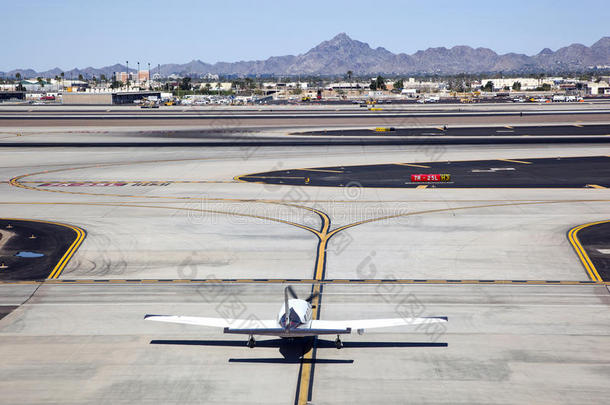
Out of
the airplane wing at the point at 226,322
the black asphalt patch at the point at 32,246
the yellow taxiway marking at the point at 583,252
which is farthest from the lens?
the black asphalt patch at the point at 32,246

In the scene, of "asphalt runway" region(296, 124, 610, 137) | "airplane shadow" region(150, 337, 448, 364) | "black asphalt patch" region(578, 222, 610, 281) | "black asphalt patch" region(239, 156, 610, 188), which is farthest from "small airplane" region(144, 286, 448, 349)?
"asphalt runway" region(296, 124, 610, 137)

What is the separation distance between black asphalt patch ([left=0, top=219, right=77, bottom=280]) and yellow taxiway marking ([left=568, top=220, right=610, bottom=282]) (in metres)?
34.0

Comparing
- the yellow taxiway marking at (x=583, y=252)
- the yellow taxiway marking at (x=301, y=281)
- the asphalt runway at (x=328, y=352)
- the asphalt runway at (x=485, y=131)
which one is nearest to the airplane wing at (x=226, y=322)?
the asphalt runway at (x=328, y=352)

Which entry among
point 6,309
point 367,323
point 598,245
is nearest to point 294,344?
point 367,323

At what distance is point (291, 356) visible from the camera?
85.5ft

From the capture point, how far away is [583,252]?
132 ft

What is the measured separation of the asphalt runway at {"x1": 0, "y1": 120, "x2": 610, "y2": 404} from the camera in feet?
77.4

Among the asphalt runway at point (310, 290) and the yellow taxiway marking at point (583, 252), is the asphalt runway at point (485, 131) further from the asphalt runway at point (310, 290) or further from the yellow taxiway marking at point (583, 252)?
the yellow taxiway marking at point (583, 252)

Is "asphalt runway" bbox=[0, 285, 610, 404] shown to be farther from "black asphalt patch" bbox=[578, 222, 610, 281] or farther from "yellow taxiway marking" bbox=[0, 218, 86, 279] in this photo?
"yellow taxiway marking" bbox=[0, 218, 86, 279]

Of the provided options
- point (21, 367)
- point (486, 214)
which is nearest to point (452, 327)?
point (21, 367)

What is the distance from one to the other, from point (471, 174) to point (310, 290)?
4231cm

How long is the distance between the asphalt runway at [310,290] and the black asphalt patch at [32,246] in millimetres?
1453

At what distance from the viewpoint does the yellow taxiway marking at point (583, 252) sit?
119ft

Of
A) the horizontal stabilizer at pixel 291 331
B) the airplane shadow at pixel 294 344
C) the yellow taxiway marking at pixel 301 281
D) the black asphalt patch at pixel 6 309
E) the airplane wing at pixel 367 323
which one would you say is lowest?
the airplane shadow at pixel 294 344
